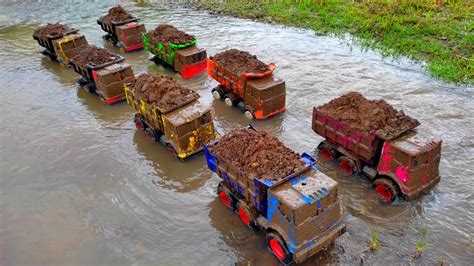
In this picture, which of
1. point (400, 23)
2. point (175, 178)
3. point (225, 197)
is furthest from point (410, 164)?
point (400, 23)

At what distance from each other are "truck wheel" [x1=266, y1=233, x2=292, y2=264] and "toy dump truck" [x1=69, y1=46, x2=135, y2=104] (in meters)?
8.58

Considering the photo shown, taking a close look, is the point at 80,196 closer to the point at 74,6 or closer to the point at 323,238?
the point at 323,238

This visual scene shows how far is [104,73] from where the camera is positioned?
535 inches

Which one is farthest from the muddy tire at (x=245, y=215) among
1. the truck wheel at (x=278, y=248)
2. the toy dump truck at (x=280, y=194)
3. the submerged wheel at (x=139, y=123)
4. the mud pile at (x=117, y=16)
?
the mud pile at (x=117, y=16)

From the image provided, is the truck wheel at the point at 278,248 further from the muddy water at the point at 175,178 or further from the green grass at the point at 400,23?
the green grass at the point at 400,23

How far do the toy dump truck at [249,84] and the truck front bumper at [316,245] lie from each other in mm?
5448

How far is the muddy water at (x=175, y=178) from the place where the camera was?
8.32 metres

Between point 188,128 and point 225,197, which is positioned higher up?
point 188,128

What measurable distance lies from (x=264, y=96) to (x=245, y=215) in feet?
15.0

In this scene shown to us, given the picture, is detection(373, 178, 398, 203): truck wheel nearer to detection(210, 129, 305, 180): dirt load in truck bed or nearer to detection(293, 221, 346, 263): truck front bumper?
detection(293, 221, 346, 263): truck front bumper

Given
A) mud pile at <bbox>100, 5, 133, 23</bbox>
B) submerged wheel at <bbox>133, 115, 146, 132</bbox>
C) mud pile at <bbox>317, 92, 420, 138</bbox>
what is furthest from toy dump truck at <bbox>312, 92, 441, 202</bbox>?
mud pile at <bbox>100, 5, 133, 23</bbox>

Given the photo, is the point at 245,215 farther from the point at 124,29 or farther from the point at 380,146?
the point at 124,29

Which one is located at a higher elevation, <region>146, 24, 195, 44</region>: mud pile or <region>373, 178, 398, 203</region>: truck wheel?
<region>146, 24, 195, 44</region>: mud pile

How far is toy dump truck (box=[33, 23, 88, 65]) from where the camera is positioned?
55.0 feet
